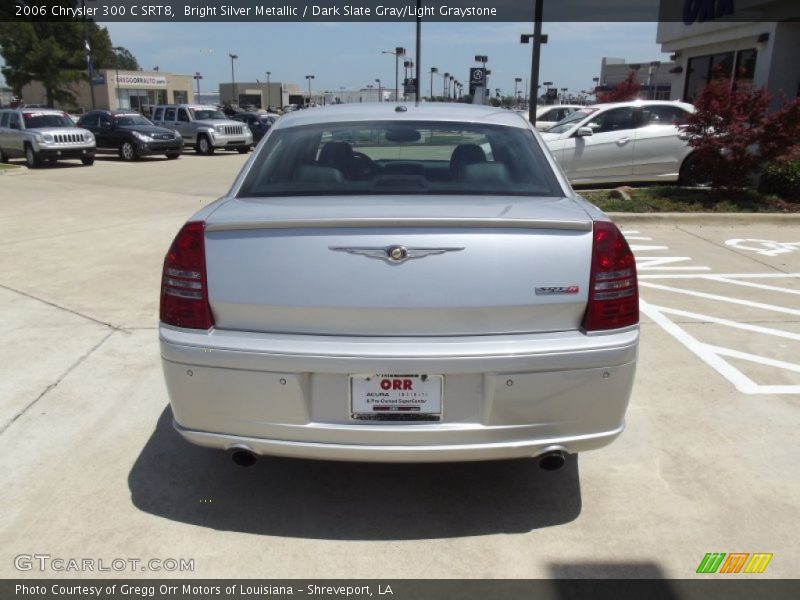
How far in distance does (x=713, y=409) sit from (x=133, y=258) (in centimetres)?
647

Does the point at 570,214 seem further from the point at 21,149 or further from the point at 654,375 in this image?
the point at 21,149

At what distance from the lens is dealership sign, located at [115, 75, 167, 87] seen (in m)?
76.1

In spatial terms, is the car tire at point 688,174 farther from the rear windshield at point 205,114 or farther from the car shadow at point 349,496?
the rear windshield at point 205,114

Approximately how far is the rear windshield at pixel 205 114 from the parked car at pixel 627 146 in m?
18.6

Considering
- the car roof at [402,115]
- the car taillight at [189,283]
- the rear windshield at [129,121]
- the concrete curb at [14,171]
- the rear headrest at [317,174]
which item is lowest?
the concrete curb at [14,171]

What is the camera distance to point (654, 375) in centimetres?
461

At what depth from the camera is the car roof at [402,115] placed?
379 centimetres

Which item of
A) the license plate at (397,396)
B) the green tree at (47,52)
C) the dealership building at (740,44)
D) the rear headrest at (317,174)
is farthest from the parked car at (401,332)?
the green tree at (47,52)

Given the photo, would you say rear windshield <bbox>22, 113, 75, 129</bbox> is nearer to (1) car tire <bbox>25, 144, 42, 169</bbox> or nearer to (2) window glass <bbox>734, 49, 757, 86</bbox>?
(1) car tire <bbox>25, 144, 42, 169</bbox>

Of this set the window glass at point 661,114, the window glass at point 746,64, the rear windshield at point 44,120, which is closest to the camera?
the window glass at point 661,114

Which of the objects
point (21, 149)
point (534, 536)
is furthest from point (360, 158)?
point (21, 149)

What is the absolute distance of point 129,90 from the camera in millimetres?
79312

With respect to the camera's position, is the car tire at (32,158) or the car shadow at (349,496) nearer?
the car shadow at (349,496)

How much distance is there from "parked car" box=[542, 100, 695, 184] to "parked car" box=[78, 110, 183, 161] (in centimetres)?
1555
